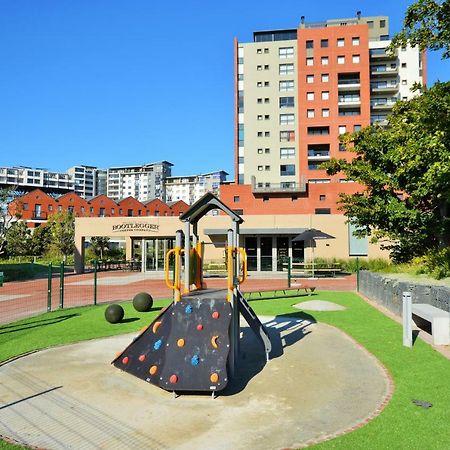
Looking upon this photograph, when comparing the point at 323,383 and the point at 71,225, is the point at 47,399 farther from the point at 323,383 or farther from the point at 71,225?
the point at 71,225

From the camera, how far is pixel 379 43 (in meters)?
62.2

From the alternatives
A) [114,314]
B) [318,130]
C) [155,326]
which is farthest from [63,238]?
[155,326]

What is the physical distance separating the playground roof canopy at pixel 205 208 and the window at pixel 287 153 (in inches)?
2027

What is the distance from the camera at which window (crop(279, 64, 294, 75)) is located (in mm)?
60625

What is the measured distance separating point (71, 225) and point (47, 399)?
54710 millimetres

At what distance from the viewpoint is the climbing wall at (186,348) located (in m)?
6.71

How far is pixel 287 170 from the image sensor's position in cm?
5894

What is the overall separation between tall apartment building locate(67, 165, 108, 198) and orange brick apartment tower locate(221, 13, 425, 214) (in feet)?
438

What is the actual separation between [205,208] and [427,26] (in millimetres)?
6900

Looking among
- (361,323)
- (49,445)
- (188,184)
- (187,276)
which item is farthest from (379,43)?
(188,184)

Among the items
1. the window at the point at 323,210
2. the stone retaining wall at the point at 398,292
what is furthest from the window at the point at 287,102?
the stone retaining wall at the point at 398,292

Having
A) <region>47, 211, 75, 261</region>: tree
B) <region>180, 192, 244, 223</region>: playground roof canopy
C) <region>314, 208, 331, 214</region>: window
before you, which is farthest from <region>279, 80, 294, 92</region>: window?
<region>180, 192, 244, 223</region>: playground roof canopy

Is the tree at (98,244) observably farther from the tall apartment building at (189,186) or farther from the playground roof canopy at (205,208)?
the tall apartment building at (189,186)

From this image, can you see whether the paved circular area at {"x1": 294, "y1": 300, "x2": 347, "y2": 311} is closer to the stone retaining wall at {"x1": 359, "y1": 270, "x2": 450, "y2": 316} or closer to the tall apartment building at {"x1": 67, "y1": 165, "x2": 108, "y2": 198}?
the stone retaining wall at {"x1": 359, "y1": 270, "x2": 450, "y2": 316}
